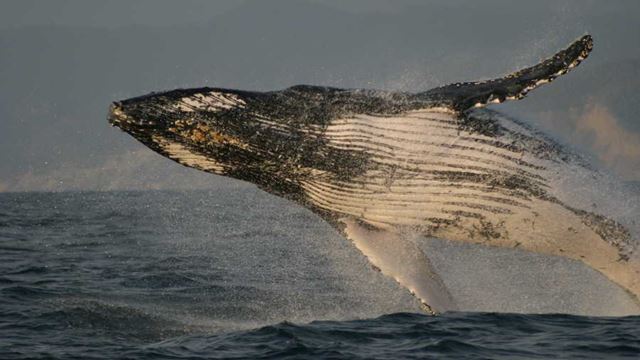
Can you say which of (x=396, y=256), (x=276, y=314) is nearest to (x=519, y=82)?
(x=396, y=256)

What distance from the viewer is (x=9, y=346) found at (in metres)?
11.4

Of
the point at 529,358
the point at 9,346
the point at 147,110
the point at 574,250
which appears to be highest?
the point at 147,110

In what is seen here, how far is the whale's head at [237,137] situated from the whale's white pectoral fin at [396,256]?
A: 0.99m

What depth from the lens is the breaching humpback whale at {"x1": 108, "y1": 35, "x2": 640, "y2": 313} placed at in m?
10.2

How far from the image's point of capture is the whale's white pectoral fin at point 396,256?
11.0m

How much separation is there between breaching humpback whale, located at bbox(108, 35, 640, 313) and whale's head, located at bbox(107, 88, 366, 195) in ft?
0.04

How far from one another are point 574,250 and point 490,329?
179 centimetres

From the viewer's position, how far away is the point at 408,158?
10312mm

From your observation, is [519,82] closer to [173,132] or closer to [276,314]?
[173,132]

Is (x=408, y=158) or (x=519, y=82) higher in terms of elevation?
(x=519, y=82)

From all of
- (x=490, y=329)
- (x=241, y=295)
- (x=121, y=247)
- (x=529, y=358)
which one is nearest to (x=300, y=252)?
(x=121, y=247)

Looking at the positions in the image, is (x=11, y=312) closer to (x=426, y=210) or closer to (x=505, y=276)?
(x=426, y=210)

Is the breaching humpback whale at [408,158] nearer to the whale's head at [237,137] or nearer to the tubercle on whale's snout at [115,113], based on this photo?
the whale's head at [237,137]

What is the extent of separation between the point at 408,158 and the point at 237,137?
1904 mm
